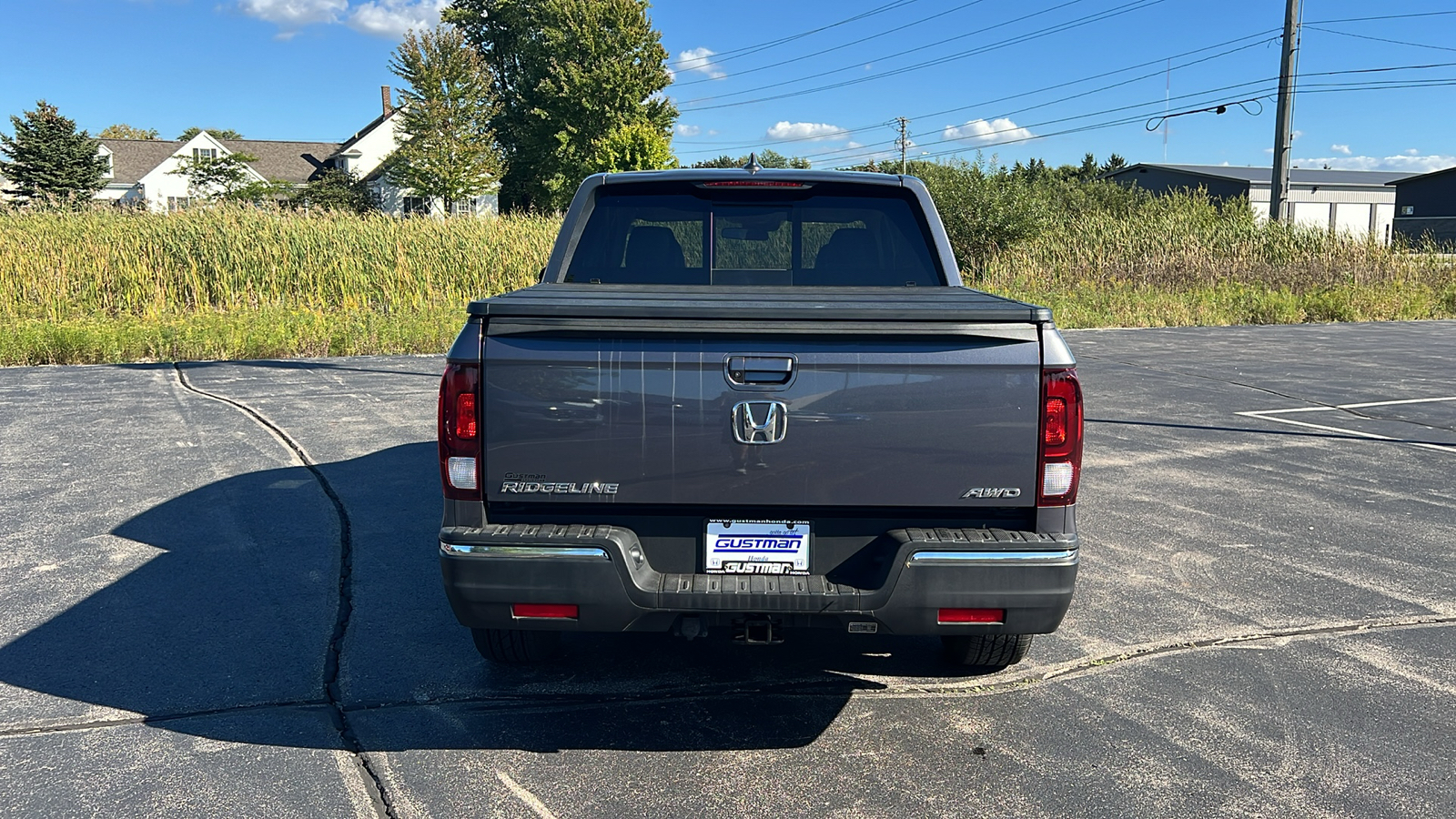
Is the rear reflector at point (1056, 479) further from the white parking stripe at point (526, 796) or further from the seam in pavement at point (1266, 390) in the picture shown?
the seam in pavement at point (1266, 390)

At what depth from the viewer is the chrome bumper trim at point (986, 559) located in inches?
121

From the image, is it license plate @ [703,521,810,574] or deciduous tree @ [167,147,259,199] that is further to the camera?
deciduous tree @ [167,147,259,199]

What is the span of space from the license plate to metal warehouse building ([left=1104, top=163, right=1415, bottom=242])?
68.1 m

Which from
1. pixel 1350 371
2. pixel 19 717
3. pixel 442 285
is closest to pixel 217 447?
pixel 19 717

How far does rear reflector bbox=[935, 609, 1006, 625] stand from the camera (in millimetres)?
3141

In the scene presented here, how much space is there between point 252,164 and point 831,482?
243 feet

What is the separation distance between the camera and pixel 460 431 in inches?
123

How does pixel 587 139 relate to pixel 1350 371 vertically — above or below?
above

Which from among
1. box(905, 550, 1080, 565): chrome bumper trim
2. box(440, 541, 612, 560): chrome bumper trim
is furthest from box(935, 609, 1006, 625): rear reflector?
box(440, 541, 612, 560): chrome bumper trim

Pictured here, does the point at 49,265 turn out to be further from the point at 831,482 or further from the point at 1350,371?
the point at 1350,371

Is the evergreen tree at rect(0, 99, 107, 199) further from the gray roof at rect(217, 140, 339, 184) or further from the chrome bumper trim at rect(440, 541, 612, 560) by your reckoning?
the chrome bumper trim at rect(440, 541, 612, 560)

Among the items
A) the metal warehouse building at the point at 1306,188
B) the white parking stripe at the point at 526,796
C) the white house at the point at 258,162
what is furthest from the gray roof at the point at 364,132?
the white parking stripe at the point at 526,796

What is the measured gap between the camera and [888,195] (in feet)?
15.4

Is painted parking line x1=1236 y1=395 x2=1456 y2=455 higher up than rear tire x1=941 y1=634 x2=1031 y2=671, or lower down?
higher up
